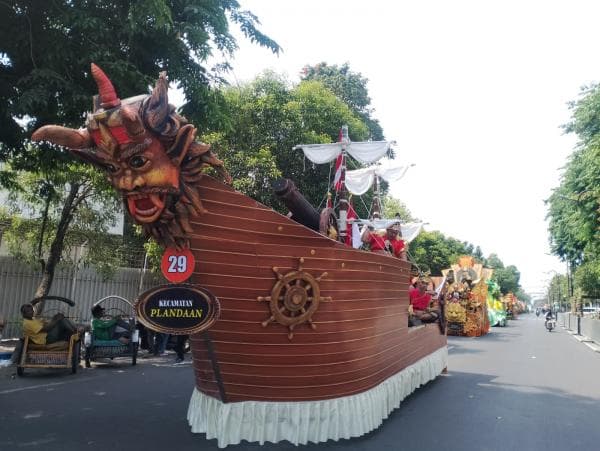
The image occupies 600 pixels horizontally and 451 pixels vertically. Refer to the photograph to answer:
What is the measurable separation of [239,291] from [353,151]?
5.09 metres

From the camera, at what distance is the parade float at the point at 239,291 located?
378 centimetres

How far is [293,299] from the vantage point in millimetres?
4566

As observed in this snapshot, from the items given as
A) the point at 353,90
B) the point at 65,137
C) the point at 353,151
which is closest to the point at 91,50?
the point at 65,137

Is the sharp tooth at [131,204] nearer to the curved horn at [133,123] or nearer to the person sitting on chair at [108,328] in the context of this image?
the curved horn at [133,123]

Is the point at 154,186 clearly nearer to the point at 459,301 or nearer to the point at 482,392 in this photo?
Answer: the point at 482,392

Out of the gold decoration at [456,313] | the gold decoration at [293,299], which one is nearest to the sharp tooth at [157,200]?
the gold decoration at [293,299]

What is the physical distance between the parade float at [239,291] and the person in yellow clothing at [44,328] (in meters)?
4.63

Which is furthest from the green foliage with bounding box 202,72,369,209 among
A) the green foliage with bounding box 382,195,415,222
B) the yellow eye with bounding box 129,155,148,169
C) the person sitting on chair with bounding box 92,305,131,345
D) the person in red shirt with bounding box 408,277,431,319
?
the green foliage with bounding box 382,195,415,222

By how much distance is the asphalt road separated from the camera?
4898mm

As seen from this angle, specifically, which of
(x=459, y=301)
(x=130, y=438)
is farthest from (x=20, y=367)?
(x=459, y=301)

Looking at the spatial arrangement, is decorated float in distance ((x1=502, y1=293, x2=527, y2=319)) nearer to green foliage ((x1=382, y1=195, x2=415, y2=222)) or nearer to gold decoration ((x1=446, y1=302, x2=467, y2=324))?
green foliage ((x1=382, y1=195, x2=415, y2=222))

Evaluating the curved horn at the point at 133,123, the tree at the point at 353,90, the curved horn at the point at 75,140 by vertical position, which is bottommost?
the curved horn at the point at 75,140

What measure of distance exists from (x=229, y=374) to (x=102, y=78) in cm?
265

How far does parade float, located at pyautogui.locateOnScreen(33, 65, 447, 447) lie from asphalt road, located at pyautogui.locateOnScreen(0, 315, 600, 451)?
332mm
